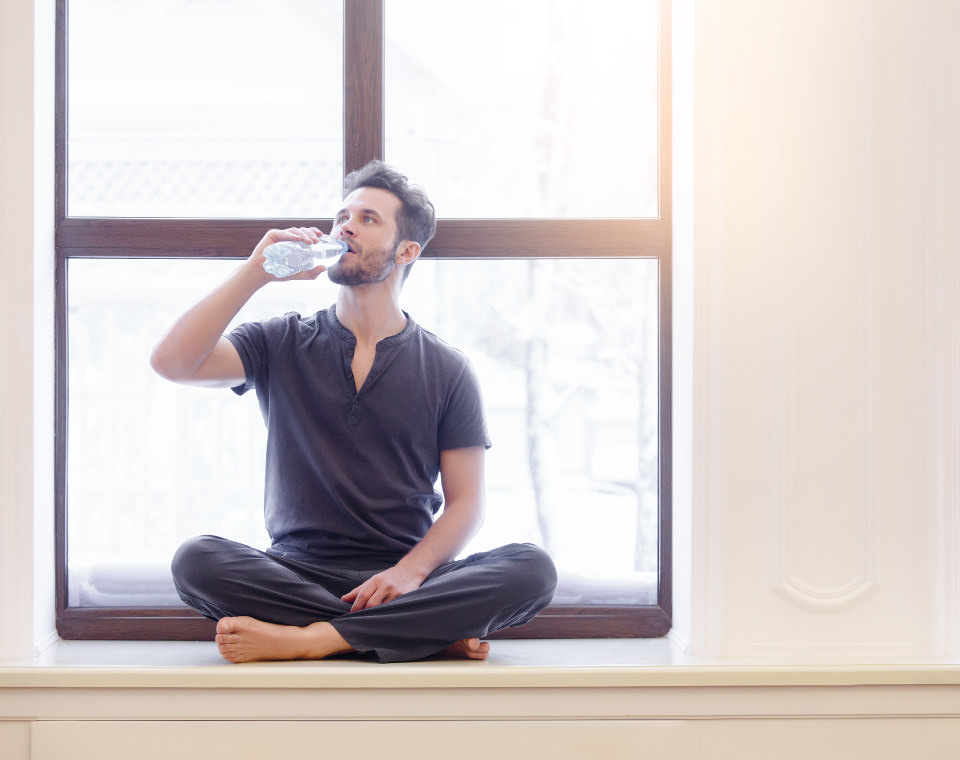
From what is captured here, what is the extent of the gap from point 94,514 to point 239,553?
55 centimetres

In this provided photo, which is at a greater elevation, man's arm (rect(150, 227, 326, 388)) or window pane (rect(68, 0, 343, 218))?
window pane (rect(68, 0, 343, 218))

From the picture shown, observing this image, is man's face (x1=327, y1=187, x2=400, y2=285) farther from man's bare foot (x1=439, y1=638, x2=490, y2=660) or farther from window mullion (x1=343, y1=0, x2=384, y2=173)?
man's bare foot (x1=439, y1=638, x2=490, y2=660)

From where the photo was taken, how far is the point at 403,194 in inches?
76.4

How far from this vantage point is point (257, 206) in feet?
6.84

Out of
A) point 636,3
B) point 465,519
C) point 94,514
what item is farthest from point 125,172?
point 636,3

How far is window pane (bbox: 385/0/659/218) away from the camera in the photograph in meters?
2.09

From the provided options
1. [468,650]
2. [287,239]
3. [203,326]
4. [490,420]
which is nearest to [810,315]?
[490,420]

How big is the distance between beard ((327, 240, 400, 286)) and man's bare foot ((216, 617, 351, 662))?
74 centimetres

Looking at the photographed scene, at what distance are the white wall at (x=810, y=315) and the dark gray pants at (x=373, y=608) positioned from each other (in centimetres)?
41

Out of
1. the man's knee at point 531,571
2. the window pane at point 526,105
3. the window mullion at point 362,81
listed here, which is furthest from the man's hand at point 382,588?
the window mullion at point 362,81

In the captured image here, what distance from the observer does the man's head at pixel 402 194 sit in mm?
1935

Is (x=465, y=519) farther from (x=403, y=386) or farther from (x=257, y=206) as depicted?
(x=257, y=206)

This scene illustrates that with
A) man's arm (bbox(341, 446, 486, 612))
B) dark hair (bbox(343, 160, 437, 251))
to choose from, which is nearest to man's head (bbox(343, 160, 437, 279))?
dark hair (bbox(343, 160, 437, 251))

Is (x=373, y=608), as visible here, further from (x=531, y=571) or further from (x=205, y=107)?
(x=205, y=107)
